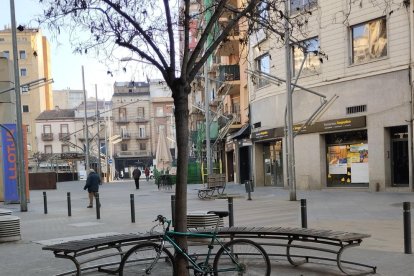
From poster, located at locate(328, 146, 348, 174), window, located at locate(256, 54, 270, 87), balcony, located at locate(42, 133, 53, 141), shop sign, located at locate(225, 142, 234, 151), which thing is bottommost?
poster, located at locate(328, 146, 348, 174)

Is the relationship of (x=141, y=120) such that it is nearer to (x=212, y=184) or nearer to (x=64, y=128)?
(x=64, y=128)

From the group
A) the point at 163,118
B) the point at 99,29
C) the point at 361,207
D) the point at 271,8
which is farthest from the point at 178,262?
the point at 163,118

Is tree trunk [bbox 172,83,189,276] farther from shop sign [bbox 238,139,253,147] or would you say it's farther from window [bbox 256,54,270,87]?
shop sign [bbox 238,139,253,147]

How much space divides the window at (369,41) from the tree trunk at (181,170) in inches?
735

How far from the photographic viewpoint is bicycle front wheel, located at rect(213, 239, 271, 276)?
6852 mm

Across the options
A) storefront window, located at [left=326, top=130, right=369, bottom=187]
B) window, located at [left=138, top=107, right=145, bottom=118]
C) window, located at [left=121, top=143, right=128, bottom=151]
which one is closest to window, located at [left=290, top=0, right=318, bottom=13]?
storefront window, located at [left=326, top=130, right=369, bottom=187]

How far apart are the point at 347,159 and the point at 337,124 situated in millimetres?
1840

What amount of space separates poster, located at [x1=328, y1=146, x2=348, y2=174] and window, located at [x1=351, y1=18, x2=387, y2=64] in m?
4.34

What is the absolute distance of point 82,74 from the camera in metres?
53.0

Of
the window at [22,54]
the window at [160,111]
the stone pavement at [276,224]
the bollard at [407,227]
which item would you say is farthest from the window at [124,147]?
the bollard at [407,227]

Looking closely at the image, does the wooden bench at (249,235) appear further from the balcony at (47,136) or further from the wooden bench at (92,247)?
the balcony at (47,136)

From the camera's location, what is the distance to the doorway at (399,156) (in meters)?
22.4

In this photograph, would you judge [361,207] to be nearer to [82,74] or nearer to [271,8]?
[271,8]

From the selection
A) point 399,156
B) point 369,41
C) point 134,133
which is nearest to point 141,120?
point 134,133
